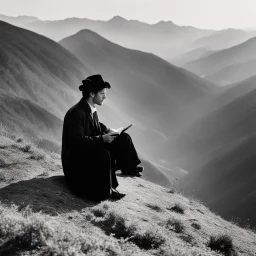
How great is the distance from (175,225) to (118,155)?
1.98 metres

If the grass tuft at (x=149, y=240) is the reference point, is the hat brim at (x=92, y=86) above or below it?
above

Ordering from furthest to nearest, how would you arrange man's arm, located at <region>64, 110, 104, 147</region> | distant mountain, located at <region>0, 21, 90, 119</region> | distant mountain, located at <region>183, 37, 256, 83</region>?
distant mountain, located at <region>183, 37, 256, 83</region>, distant mountain, located at <region>0, 21, 90, 119</region>, man's arm, located at <region>64, 110, 104, 147</region>

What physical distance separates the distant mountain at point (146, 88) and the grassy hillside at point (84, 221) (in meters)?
53.4

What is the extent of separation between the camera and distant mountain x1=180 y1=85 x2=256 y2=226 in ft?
126

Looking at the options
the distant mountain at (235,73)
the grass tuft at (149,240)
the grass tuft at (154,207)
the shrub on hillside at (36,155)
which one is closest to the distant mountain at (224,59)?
the distant mountain at (235,73)

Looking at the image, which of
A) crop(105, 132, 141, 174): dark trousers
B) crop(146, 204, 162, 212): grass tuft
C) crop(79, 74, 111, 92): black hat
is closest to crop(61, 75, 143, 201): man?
crop(79, 74, 111, 92): black hat

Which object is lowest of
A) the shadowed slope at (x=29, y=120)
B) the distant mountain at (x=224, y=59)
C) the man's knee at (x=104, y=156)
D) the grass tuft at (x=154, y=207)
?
the grass tuft at (x=154, y=207)

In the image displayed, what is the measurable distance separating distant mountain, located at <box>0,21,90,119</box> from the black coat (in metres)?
35.4

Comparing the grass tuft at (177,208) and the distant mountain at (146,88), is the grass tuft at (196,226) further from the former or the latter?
the distant mountain at (146,88)

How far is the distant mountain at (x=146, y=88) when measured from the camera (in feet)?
228

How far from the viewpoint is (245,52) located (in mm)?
173375

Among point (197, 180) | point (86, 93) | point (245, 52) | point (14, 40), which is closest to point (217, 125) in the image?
point (197, 180)

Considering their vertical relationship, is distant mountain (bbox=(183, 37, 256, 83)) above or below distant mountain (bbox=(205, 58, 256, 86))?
above

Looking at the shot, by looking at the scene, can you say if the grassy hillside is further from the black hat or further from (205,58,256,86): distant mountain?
(205,58,256,86): distant mountain
